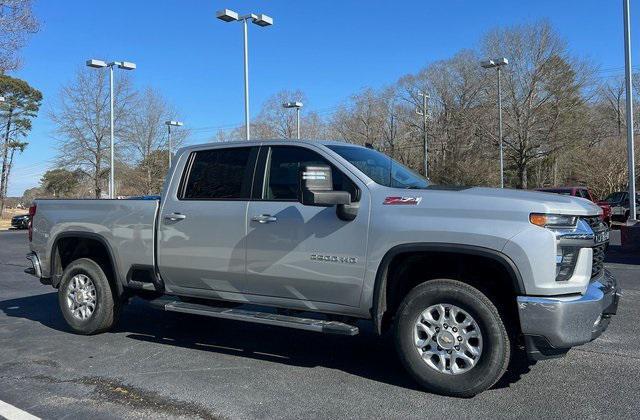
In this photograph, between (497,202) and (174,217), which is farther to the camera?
(174,217)

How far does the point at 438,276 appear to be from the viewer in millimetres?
→ 4840

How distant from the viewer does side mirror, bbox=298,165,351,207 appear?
469 cm

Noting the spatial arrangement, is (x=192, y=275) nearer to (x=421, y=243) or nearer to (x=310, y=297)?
(x=310, y=297)

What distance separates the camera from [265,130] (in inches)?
→ 2106

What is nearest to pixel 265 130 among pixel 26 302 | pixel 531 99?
pixel 531 99

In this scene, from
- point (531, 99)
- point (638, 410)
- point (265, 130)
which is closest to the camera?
point (638, 410)

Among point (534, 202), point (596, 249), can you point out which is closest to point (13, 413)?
point (534, 202)

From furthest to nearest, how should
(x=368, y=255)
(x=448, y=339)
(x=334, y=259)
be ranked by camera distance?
(x=334, y=259), (x=368, y=255), (x=448, y=339)

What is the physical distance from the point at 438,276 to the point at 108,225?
3607mm

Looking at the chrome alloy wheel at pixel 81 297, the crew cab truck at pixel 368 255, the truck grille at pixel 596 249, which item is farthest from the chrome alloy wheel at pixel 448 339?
the chrome alloy wheel at pixel 81 297

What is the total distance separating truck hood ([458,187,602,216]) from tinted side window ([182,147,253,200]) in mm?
2129

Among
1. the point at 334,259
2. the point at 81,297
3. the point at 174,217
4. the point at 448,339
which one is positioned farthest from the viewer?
the point at 81,297

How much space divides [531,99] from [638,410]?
40.0m

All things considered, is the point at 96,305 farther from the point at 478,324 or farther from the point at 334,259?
the point at 478,324
